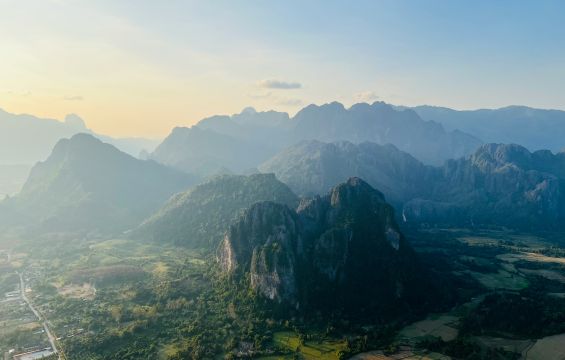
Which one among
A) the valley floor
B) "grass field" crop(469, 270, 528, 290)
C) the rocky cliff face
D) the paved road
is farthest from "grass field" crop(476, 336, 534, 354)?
the paved road

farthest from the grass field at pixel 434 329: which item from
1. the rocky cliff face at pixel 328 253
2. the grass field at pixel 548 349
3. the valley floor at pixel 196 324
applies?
the grass field at pixel 548 349

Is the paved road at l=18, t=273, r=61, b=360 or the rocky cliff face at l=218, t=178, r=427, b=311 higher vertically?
the rocky cliff face at l=218, t=178, r=427, b=311

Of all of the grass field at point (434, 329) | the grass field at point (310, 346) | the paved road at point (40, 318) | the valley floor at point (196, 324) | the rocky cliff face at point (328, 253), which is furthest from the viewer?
the rocky cliff face at point (328, 253)

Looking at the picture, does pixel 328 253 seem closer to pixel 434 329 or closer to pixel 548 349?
pixel 434 329

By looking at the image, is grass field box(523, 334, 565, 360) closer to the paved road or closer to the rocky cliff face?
the rocky cliff face

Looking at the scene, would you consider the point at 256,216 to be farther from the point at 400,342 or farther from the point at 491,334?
the point at 491,334

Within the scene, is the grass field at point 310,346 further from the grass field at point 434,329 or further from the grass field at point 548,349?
the grass field at point 548,349

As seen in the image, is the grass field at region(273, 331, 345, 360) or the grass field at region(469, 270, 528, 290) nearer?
the grass field at region(273, 331, 345, 360)

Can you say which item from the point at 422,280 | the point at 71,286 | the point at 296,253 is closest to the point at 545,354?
the point at 422,280

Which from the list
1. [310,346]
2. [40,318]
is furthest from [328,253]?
[40,318]
